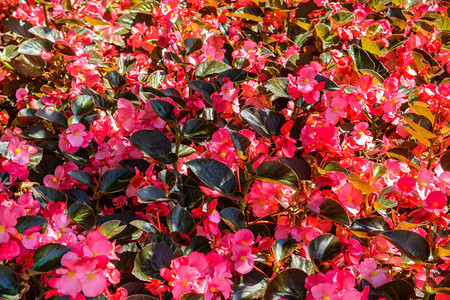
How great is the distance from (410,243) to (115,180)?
0.63 metres

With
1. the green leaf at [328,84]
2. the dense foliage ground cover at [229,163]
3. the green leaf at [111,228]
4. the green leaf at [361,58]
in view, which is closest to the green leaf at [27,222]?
the dense foliage ground cover at [229,163]

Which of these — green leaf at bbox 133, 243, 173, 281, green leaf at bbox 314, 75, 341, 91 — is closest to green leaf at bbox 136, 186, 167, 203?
green leaf at bbox 133, 243, 173, 281

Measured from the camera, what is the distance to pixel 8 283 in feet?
2.32

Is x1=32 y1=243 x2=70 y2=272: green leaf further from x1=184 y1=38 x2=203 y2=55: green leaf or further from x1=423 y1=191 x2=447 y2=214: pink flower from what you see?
x1=184 y1=38 x2=203 y2=55: green leaf

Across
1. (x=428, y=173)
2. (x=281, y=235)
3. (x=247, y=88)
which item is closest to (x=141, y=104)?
(x=247, y=88)

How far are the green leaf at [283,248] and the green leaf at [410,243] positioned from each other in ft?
0.51

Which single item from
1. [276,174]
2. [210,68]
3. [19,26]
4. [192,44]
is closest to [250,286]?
[276,174]

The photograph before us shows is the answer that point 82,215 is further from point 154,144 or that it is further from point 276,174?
point 276,174

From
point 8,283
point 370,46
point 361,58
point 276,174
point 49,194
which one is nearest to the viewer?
point 8,283

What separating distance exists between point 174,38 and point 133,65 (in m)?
0.17

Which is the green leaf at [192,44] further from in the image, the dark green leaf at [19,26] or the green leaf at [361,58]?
the dark green leaf at [19,26]

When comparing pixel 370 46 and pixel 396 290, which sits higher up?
pixel 370 46

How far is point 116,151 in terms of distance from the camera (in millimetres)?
1095

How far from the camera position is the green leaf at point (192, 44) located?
4.43ft
